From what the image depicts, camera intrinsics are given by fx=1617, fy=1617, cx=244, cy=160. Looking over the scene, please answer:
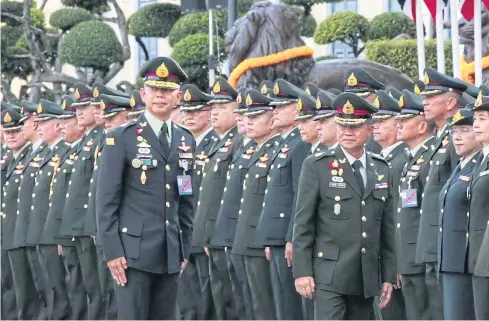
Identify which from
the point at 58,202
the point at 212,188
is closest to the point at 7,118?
the point at 58,202

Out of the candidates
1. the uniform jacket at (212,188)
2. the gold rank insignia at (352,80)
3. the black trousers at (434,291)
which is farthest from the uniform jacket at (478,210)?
the uniform jacket at (212,188)

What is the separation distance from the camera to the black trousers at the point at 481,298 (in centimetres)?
962

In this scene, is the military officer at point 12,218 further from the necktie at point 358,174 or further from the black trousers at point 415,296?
the necktie at point 358,174

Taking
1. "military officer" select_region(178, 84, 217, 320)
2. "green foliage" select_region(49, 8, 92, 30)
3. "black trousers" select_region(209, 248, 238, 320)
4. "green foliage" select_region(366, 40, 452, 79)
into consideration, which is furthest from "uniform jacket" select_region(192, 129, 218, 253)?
"green foliage" select_region(49, 8, 92, 30)

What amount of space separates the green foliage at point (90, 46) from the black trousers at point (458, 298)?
1622cm

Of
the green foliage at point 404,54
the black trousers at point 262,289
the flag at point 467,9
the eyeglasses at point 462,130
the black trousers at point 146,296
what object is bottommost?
the black trousers at point 262,289

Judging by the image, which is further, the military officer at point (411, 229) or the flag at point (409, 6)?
the flag at point (409, 6)

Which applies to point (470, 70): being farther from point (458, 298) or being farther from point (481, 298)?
point (481, 298)

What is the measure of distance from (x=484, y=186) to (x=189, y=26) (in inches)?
619

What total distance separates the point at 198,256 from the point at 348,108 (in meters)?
3.83

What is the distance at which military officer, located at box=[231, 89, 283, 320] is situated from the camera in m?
12.0

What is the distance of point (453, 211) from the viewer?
33.2 feet

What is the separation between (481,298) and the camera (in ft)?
31.6

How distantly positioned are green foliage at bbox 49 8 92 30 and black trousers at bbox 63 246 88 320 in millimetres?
14274
